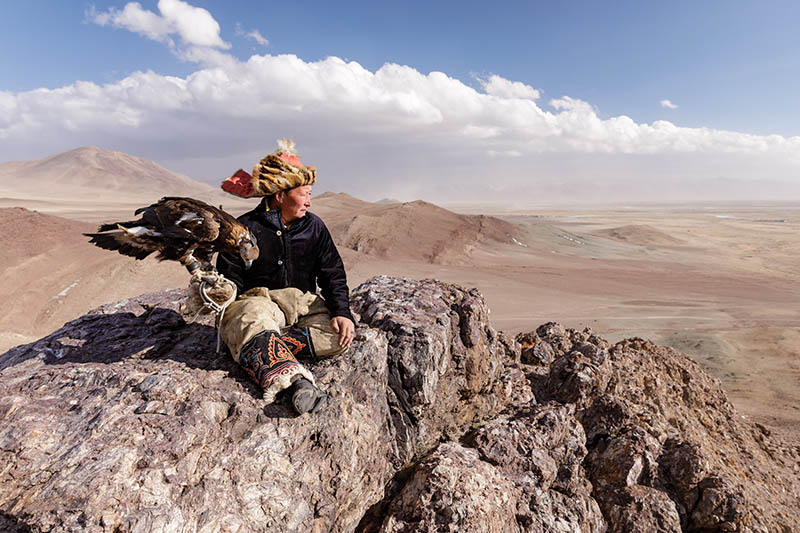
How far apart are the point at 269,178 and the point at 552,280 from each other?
1687 centimetres

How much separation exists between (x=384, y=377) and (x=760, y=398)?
844 centimetres

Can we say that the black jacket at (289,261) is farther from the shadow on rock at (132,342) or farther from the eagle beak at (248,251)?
the shadow on rock at (132,342)

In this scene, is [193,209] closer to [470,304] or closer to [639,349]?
[470,304]

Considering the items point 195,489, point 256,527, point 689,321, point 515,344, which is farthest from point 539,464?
point 689,321

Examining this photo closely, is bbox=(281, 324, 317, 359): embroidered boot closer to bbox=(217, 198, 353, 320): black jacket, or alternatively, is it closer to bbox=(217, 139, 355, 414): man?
bbox=(217, 139, 355, 414): man

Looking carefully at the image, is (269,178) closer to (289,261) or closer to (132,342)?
(289,261)

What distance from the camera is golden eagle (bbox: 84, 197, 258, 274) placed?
7.89ft

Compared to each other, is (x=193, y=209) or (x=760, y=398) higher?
(x=193, y=209)

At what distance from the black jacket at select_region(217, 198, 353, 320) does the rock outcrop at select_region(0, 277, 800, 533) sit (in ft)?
1.28

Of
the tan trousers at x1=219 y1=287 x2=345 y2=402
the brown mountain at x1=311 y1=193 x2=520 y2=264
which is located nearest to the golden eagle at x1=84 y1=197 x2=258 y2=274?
the tan trousers at x1=219 y1=287 x2=345 y2=402

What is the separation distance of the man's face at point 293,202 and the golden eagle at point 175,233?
375 mm

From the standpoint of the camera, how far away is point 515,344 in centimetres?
530

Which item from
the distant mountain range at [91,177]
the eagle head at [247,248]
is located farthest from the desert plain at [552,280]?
the distant mountain range at [91,177]

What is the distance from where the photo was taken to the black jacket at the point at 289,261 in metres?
2.87
